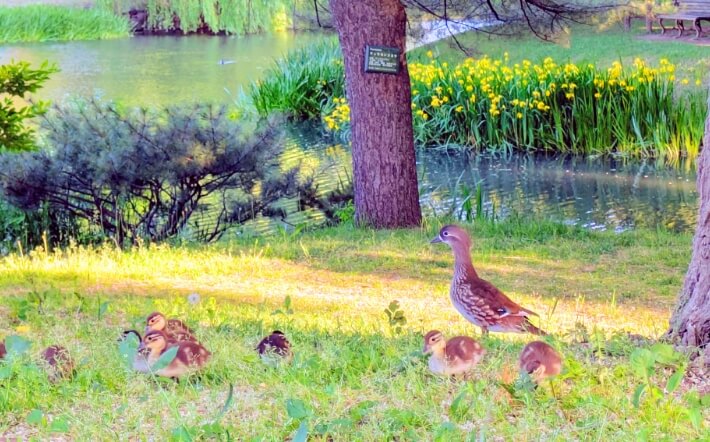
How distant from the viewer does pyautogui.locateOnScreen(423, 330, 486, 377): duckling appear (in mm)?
3754

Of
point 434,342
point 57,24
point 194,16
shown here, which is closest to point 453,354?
point 434,342

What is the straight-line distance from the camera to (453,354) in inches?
148

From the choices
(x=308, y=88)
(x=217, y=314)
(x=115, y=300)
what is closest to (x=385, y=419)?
(x=217, y=314)

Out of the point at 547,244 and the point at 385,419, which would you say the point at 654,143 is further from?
the point at 385,419

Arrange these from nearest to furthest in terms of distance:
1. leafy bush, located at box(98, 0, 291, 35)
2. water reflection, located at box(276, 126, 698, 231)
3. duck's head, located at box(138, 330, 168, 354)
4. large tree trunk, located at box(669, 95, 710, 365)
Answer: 1. duck's head, located at box(138, 330, 168, 354)
2. large tree trunk, located at box(669, 95, 710, 365)
3. water reflection, located at box(276, 126, 698, 231)
4. leafy bush, located at box(98, 0, 291, 35)

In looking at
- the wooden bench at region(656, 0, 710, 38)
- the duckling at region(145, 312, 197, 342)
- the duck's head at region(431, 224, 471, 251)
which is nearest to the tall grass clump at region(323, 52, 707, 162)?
the wooden bench at region(656, 0, 710, 38)

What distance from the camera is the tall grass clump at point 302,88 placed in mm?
20719

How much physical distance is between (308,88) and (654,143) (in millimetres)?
7879

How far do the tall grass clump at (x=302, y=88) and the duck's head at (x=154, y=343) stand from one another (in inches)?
659

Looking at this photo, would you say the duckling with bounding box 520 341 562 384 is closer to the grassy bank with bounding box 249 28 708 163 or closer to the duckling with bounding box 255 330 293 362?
the duckling with bounding box 255 330 293 362

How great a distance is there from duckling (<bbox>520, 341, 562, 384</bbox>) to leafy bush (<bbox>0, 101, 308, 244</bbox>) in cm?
678

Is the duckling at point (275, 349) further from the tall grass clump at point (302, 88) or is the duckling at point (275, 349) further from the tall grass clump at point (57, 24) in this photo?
the tall grass clump at point (57, 24)

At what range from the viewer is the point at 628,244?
9.12m

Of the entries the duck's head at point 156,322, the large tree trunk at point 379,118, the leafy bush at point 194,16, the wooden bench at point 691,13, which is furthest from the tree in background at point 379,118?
the leafy bush at point 194,16
